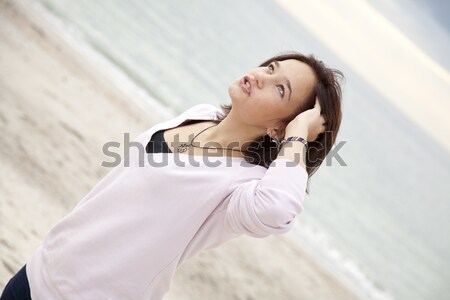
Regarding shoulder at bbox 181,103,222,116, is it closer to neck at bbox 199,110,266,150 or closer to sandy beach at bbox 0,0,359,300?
neck at bbox 199,110,266,150

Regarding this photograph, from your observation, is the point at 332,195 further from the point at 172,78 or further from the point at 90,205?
the point at 90,205

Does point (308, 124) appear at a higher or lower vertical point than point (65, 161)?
higher

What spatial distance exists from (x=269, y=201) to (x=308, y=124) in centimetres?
34

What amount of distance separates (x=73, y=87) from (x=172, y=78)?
19.3ft

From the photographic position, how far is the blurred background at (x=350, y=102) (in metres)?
11.5

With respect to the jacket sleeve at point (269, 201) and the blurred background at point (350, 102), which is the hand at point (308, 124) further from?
the blurred background at point (350, 102)

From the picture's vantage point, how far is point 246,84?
6.14 ft

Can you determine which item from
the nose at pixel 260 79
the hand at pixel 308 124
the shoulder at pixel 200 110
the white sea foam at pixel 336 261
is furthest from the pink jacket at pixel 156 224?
the white sea foam at pixel 336 261

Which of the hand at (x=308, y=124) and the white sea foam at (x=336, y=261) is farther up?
the hand at (x=308, y=124)

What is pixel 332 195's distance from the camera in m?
14.2

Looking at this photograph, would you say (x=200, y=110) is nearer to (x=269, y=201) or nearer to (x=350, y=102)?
(x=269, y=201)

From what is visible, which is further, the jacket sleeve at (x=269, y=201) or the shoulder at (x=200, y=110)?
the shoulder at (x=200, y=110)

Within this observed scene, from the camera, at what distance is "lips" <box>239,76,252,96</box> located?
1.87 metres

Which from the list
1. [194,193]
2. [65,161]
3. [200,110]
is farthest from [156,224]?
[65,161]
